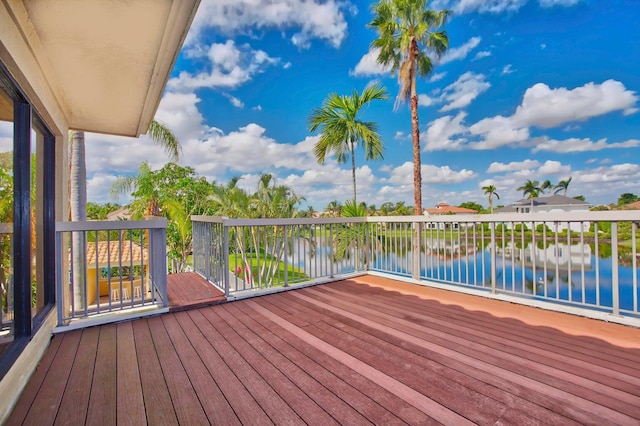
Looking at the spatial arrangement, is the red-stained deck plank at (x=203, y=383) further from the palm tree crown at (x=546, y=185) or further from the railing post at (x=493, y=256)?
the palm tree crown at (x=546, y=185)

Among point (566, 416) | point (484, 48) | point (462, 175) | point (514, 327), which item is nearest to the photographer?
point (566, 416)

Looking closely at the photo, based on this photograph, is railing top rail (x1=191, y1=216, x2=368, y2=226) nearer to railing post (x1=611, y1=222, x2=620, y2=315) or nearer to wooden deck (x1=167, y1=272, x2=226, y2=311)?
wooden deck (x1=167, y1=272, x2=226, y2=311)

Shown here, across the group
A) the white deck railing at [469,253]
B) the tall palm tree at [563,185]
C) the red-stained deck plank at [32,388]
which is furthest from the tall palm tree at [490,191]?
the red-stained deck plank at [32,388]

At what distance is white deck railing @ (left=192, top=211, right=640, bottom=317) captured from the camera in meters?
2.56

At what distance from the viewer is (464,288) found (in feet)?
12.0

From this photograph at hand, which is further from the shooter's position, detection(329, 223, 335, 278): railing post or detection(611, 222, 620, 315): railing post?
detection(329, 223, 335, 278): railing post

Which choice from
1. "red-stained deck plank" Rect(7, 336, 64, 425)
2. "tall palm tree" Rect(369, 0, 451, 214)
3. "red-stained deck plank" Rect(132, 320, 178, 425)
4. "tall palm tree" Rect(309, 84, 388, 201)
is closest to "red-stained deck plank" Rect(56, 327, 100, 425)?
"red-stained deck plank" Rect(7, 336, 64, 425)

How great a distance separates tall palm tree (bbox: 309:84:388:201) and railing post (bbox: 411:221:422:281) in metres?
5.13

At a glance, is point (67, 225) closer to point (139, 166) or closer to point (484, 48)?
point (139, 166)

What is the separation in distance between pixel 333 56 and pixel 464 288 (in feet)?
59.0

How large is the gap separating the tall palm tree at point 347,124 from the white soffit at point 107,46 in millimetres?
6066

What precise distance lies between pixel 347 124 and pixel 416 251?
5707mm

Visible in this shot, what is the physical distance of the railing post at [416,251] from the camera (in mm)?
4047

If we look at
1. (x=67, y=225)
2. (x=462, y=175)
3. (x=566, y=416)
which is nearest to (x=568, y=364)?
(x=566, y=416)
